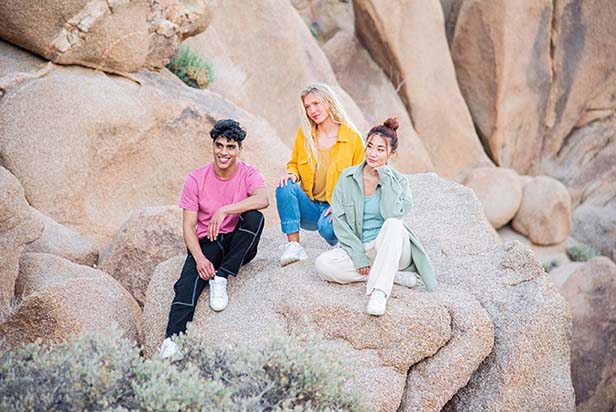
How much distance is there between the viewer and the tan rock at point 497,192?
1270 centimetres

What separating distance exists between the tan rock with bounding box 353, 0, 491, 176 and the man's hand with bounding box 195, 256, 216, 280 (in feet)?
26.9

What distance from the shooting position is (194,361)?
11.4ft

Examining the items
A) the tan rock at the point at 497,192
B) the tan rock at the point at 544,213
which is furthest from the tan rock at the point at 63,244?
the tan rock at the point at 544,213

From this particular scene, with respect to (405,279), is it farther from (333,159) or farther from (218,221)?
(218,221)

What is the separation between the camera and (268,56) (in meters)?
10.4

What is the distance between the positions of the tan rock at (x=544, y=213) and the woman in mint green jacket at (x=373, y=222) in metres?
8.77

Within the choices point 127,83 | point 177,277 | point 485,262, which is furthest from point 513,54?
point 177,277

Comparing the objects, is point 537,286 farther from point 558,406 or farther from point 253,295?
point 253,295

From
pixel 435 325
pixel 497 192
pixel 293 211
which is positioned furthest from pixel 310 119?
pixel 497 192

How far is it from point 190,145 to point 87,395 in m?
4.77

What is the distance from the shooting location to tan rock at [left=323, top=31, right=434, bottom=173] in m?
12.4

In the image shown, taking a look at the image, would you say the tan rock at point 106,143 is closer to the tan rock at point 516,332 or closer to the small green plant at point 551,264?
the tan rock at point 516,332

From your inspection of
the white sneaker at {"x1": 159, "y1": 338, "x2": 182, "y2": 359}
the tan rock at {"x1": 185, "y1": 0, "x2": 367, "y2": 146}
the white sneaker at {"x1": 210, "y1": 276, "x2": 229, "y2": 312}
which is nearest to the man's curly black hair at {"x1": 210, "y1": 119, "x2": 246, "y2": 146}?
the white sneaker at {"x1": 210, "y1": 276, "x2": 229, "y2": 312}

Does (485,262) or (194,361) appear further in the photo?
(485,262)
